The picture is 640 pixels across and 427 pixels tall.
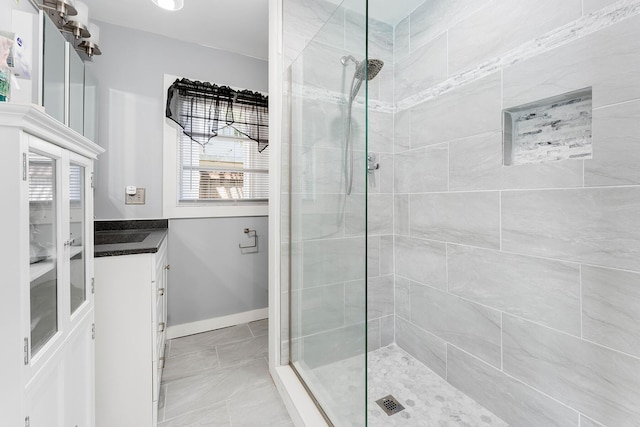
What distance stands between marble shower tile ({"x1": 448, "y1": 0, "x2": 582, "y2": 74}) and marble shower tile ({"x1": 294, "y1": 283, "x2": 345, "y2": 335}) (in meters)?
1.49

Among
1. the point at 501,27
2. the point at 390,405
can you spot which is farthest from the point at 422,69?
the point at 390,405

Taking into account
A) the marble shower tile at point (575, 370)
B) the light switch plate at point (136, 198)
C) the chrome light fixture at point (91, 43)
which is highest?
the chrome light fixture at point (91, 43)

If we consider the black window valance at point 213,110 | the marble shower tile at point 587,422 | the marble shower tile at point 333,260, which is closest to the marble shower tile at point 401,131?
the marble shower tile at point 333,260

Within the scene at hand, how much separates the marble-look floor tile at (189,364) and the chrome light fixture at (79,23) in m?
2.32

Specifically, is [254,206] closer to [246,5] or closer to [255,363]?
[255,363]

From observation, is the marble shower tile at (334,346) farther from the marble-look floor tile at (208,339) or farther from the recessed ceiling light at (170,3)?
the recessed ceiling light at (170,3)

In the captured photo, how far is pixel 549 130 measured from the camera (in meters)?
1.34

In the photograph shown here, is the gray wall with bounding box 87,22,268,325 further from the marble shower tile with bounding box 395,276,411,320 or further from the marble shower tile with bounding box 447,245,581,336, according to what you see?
the marble shower tile with bounding box 447,245,581,336

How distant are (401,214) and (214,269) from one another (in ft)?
5.69

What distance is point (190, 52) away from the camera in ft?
8.24

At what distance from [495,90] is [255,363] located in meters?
2.29

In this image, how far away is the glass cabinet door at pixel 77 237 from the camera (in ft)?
3.22

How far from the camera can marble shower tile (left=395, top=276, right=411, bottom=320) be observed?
2.09m

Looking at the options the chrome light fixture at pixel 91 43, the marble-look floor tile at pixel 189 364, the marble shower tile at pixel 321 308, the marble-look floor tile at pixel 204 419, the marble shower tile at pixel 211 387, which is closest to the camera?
the marble shower tile at pixel 321 308
